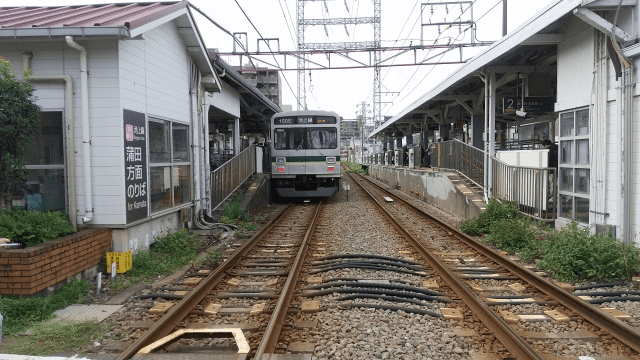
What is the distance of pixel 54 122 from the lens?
266 inches

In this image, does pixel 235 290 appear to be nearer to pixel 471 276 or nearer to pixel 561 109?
pixel 471 276

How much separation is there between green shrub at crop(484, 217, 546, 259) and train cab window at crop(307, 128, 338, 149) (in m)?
8.99

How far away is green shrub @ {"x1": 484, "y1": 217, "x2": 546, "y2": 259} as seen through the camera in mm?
8086

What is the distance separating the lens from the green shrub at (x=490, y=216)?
10.5 metres

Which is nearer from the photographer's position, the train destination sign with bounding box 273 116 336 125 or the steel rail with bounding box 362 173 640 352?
the steel rail with bounding box 362 173 640 352

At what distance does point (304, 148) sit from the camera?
17531 millimetres

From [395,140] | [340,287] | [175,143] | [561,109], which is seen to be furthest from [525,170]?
[395,140]

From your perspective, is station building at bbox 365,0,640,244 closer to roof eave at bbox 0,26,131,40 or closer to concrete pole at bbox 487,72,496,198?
concrete pole at bbox 487,72,496,198

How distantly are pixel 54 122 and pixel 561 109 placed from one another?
29.7 feet

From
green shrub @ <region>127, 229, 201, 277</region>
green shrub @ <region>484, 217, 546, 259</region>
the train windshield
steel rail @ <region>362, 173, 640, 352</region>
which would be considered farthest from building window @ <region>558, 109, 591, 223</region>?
the train windshield

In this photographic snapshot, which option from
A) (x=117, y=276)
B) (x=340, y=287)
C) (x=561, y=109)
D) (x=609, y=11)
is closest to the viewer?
→ (x=340, y=287)

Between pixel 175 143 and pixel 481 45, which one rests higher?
pixel 481 45

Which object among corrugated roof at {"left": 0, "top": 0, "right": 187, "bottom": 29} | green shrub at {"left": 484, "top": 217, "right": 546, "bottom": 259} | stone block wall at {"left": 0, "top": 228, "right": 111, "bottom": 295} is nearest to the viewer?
stone block wall at {"left": 0, "top": 228, "right": 111, "bottom": 295}

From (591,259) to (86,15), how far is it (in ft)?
27.4
